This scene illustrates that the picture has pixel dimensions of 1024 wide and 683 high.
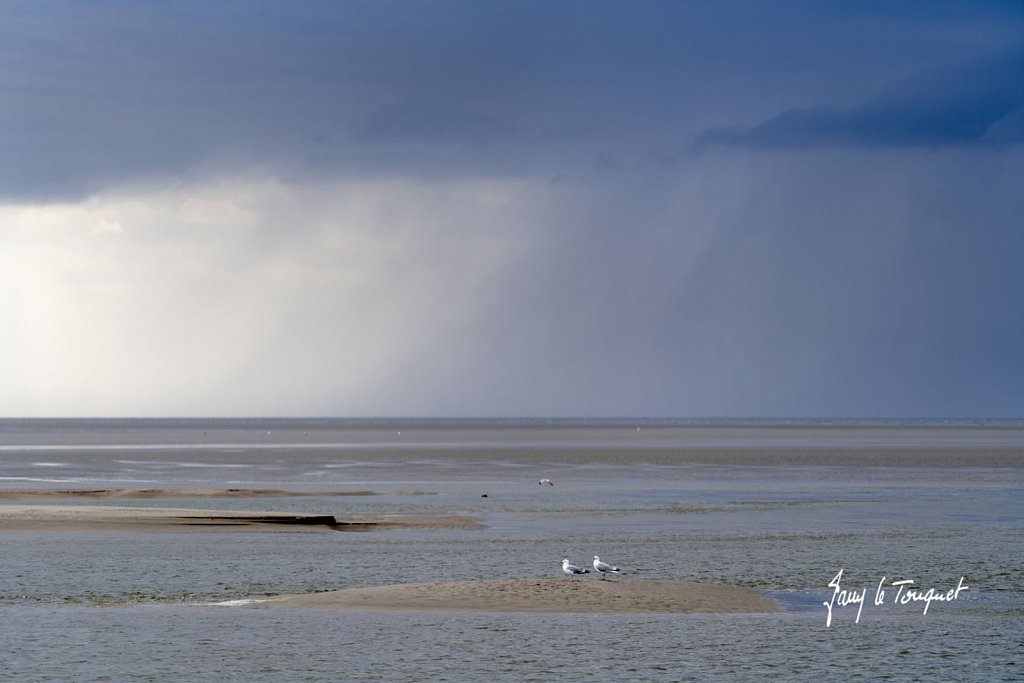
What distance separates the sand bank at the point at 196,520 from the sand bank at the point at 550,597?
14700 mm

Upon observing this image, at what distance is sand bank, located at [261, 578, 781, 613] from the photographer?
86.6 ft

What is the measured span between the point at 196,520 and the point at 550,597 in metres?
20.2

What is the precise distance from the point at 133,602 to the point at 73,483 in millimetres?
41276

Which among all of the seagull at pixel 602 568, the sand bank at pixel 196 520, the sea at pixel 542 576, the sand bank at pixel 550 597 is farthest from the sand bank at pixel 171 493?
the sand bank at pixel 550 597

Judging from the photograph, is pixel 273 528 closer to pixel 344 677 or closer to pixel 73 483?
pixel 344 677

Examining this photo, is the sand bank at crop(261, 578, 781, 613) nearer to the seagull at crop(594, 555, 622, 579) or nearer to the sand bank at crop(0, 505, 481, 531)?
the seagull at crop(594, 555, 622, 579)

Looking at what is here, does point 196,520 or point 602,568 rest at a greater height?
point 602,568

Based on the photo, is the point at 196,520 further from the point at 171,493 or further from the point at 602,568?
the point at 602,568

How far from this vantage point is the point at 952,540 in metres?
37.2

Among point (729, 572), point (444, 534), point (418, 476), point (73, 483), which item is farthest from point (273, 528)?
point (418, 476)

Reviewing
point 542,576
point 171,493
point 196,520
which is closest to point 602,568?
point 542,576

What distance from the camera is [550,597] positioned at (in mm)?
27438

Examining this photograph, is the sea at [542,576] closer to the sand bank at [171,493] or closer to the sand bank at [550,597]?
the sand bank at [171,493]

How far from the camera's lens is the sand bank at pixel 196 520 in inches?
1673
